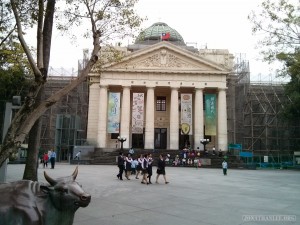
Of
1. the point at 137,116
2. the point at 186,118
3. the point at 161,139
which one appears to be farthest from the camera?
the point at 161,139

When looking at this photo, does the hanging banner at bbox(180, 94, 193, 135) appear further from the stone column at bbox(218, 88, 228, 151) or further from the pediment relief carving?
the pediment relief carving

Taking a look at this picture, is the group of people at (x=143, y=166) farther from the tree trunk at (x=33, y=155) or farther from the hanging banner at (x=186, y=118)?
the hanging banner at (x=186, y=118)

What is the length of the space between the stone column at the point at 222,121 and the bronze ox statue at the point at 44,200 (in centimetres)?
3825

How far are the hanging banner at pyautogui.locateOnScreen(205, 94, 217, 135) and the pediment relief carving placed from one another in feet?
15.2

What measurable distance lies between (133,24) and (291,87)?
30425 mm

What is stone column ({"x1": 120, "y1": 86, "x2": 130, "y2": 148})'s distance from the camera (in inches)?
1544

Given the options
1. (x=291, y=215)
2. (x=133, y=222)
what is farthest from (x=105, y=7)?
(x=291, y=215)

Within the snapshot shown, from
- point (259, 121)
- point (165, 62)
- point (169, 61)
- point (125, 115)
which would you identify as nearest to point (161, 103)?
point (165, 62)

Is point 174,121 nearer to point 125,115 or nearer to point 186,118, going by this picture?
point 186,118

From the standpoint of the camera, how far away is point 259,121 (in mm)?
43250

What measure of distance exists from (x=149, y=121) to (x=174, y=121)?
134 inches

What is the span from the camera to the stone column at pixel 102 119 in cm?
3928

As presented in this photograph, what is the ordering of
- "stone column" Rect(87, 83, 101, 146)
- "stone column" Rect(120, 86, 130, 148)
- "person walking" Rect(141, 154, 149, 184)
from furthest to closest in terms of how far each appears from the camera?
"stone column" Rect(87, 83, 101, 146)
"stone column" Rect(120, 86, 130, 148)
"person walking" Rect(141, 154, 149, 184)

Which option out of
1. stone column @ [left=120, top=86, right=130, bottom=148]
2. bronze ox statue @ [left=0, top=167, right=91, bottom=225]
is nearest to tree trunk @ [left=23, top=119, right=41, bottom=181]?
bronze ox statue @ [left=0, top=167, right=91, bottom=225]
